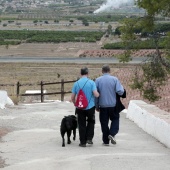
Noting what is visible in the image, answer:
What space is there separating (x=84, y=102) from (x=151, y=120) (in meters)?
3.08

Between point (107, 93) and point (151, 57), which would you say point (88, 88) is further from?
point (151, 57)

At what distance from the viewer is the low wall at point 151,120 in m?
13.0

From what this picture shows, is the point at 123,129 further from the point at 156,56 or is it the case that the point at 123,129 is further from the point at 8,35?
the point at 8,35

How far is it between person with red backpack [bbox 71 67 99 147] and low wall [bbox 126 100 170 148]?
1.70 metres

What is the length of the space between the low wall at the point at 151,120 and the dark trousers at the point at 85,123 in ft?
5.41

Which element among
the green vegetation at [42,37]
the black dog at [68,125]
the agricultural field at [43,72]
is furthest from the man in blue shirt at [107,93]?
the green vegetation at [42,37]

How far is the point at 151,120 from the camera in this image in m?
14.6

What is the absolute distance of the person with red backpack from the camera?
12.1 meters

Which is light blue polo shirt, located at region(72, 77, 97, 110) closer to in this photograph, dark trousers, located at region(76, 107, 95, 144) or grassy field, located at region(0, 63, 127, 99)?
dark trousers, located at region(76, 107, 95, 144)

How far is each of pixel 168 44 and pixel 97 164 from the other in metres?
4.00

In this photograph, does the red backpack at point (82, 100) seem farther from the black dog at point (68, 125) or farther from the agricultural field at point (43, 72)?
the agricultural field at point (43, 72)

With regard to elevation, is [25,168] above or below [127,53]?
below

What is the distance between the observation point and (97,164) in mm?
10062

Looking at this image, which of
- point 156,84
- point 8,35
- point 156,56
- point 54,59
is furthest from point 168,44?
point 8,35
